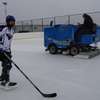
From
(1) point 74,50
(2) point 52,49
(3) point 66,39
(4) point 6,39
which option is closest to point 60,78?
(4) point 6,39

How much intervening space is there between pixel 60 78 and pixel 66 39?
2.69m

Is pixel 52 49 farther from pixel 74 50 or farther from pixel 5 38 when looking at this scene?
pixel 5 38

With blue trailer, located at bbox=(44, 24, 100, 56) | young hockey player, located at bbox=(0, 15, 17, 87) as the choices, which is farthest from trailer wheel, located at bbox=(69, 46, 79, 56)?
young hockey player, located at bbox=(0, 15, 17, 87)

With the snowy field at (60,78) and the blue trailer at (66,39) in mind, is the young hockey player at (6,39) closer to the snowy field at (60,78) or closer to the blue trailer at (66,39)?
the snowy field at (60,78)

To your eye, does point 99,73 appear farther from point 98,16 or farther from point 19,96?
point 98,16

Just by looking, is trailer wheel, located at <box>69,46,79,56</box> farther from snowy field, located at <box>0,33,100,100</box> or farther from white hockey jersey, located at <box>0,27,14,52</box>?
white hockey jersey, located at <box>0,27,14,52</box>

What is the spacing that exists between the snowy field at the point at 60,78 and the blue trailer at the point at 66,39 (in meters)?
0.54

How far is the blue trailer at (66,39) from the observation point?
705 cm

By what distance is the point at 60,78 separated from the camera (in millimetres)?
4625

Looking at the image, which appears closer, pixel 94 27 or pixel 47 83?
pixel 47 83

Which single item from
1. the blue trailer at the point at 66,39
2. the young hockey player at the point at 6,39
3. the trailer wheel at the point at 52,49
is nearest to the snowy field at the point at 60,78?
the young hockey player at the point at 6,39

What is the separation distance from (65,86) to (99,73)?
111cm

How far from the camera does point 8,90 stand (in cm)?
393

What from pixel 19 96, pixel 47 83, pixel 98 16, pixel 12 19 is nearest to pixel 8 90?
pixel 19 96
